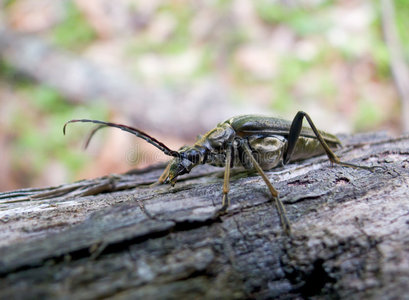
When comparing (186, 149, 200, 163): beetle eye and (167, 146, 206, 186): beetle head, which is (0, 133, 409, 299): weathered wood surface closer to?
(167, 146, 206, 186): beetle head

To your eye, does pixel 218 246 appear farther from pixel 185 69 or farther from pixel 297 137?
pixel 185 69

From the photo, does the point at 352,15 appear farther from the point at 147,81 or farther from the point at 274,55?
the point at 147,81

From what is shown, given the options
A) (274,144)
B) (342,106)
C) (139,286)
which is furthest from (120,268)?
(342,106)

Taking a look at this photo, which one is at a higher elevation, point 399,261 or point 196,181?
point 196,181

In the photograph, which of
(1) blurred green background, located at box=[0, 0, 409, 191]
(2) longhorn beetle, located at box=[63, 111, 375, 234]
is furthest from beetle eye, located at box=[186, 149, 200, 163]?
(1) blurred green background, located at box=[0, 0, 409, 191]

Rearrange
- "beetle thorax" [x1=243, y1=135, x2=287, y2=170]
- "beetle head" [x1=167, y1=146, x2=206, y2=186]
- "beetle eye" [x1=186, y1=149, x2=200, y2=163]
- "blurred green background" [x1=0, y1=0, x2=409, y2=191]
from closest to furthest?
"beetle head" [x1=167, y1=146, x2=206, y2=186] → "beetle eye" [x1=186, y1=149, x2=200, y2=163] → "beetle thorax" [x1=243, y1=135, x2=287, y2=170] → "blurred green background" [x1=0, y1=0, x2=409, y2=191]
